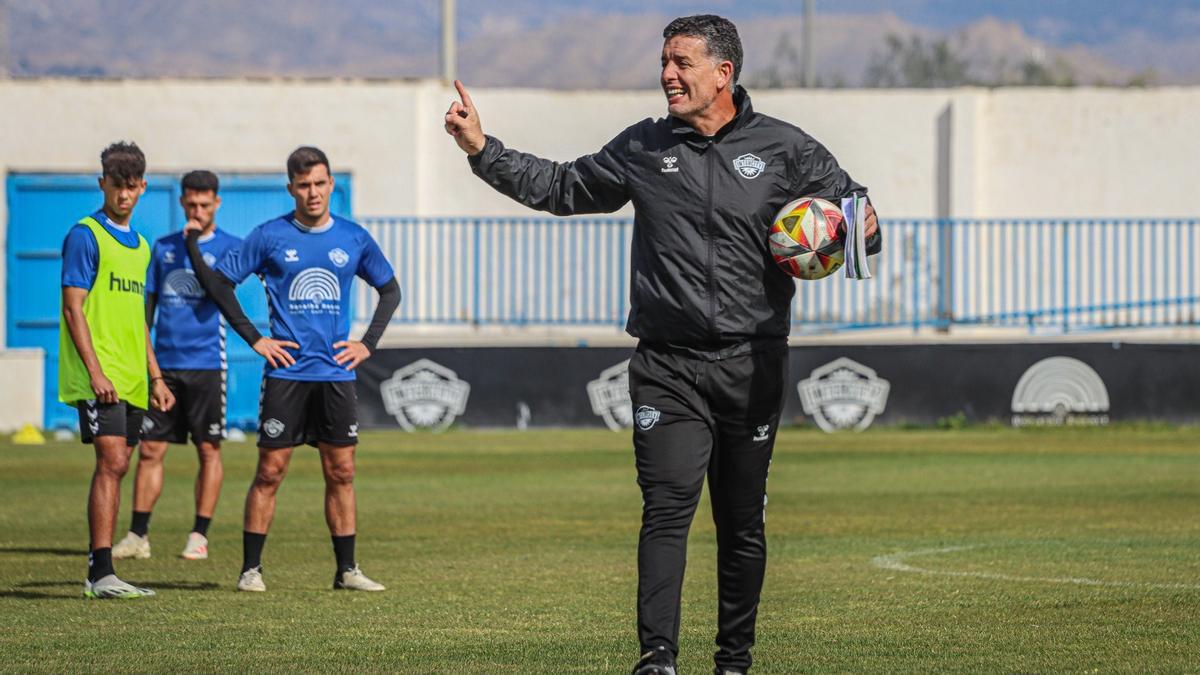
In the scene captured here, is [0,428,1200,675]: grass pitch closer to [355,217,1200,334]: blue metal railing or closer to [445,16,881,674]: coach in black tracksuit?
[445,16,881,674]: coach in black tracksuit

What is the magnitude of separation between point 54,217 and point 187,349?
18822 millimetres

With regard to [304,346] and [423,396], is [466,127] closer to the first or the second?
[304,346]

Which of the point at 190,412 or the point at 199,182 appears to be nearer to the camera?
the point at 199,182

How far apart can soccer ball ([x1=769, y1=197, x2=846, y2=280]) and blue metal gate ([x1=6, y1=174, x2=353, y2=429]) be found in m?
22.8

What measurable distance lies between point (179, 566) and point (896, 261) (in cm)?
1939

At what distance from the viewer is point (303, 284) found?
9.83m

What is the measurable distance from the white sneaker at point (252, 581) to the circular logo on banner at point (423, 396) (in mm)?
13803

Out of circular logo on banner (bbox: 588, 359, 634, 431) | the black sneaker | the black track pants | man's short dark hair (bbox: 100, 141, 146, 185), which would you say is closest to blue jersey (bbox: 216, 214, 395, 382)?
man's short dark hair (bbox: 100, 141, 146, 185)

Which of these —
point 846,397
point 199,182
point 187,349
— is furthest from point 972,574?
point 846,397

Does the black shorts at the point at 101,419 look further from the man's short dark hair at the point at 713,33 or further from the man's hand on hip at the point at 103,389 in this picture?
the man's short dark hair at the point at 713,33

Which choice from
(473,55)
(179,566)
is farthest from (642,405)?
(473,55)

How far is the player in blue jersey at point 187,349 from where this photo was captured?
11.9 meters

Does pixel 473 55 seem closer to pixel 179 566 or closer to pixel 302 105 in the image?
pixel 302 105

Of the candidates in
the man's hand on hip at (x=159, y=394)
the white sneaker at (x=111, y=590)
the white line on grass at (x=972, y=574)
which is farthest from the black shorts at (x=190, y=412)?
the white line on grass at (x=972, y=574)
